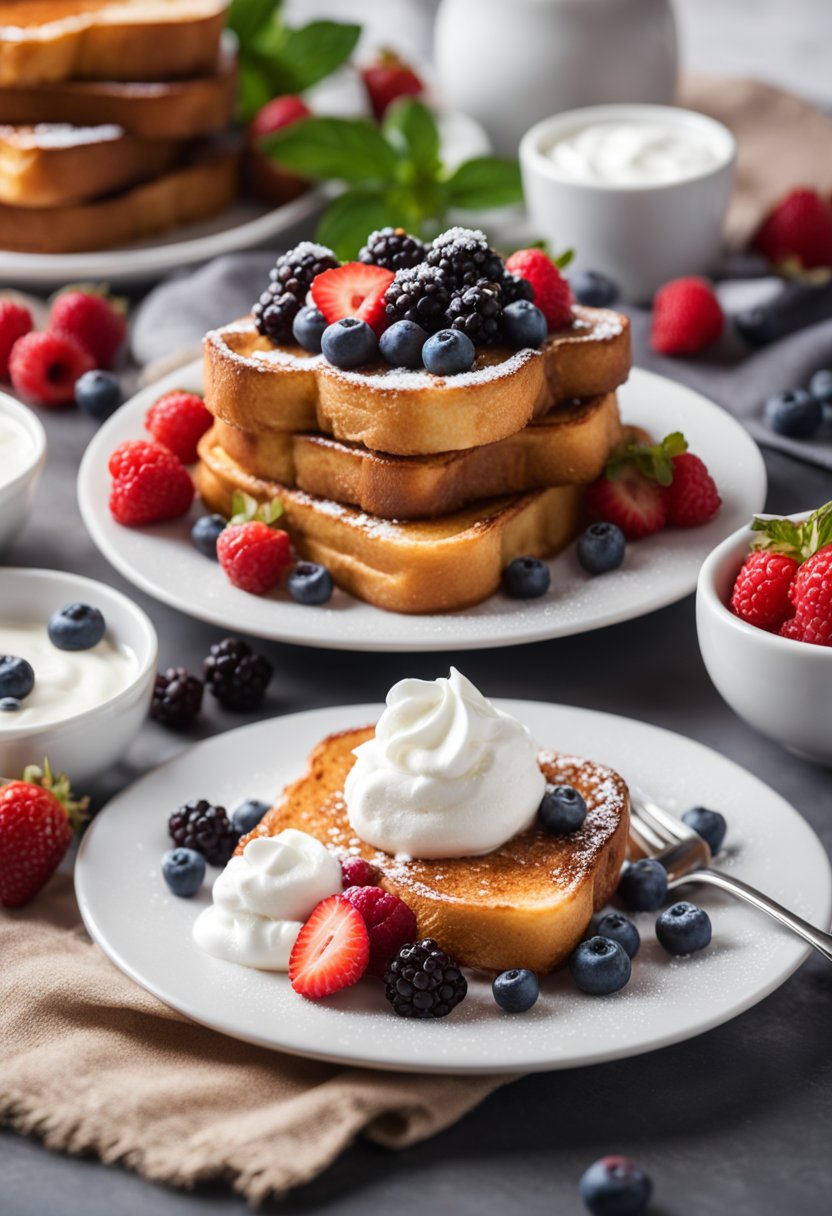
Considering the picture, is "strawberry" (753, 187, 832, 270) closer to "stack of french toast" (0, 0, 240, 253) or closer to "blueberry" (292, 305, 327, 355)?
"stack of french toast" (0, 0, 240, 253)

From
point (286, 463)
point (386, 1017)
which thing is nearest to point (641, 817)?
point (386, 1017)

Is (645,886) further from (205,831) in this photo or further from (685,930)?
(205,831)

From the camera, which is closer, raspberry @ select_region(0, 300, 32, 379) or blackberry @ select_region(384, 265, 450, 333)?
blackberry @ select_region(384, 265, 450, 333)

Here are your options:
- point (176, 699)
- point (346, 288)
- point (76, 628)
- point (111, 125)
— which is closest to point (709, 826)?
point (176, 699)

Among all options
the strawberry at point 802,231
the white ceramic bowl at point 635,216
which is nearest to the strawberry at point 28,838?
the white ceramic bowl at point 635,216

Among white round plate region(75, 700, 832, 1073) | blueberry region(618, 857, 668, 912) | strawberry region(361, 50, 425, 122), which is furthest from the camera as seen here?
strawberry region(361, 50, 425, 122)

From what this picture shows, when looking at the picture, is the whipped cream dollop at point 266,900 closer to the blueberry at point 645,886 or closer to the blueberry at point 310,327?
the blueberry at point 645,886

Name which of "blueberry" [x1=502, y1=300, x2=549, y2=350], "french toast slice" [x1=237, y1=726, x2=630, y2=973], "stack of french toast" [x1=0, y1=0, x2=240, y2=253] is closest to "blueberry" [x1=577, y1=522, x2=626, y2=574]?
"blueberry" [x1=502, y1=300, x2=549, y2=350]
